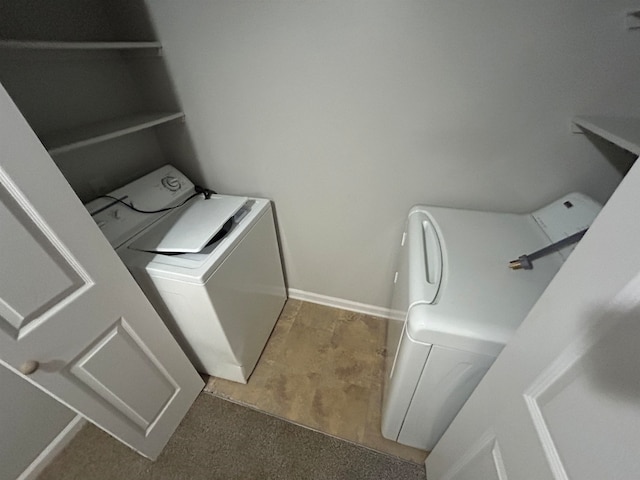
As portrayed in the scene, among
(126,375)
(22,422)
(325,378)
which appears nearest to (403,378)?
(325,378)

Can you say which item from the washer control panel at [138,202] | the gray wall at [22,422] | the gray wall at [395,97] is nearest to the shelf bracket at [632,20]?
the gray wall at [395,97]

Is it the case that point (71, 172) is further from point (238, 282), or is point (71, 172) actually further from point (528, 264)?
point (528, 264)

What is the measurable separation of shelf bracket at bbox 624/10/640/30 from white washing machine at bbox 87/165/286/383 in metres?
1.42

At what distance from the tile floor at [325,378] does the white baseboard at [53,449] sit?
0.62 meters

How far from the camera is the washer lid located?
110 centimetres

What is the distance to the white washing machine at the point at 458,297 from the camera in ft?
2.49

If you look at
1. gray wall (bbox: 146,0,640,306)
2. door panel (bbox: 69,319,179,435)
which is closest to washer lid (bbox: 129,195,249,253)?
gray wall (bbox: 146,0,640,306)

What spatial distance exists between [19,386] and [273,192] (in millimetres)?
1340

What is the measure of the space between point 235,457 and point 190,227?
1073mm

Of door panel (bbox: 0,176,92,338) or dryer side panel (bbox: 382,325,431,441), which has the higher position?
door panel (bbox: 0,176,92,338)

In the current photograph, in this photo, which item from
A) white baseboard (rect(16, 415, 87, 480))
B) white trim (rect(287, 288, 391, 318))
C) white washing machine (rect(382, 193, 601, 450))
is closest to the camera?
white washing machine (rect(382, 193, 601, 450))

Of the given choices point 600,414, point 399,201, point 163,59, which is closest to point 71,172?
point 163,59

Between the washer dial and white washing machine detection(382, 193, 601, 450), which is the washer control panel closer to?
the washer dial

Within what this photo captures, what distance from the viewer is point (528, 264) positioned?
0.88 meters
